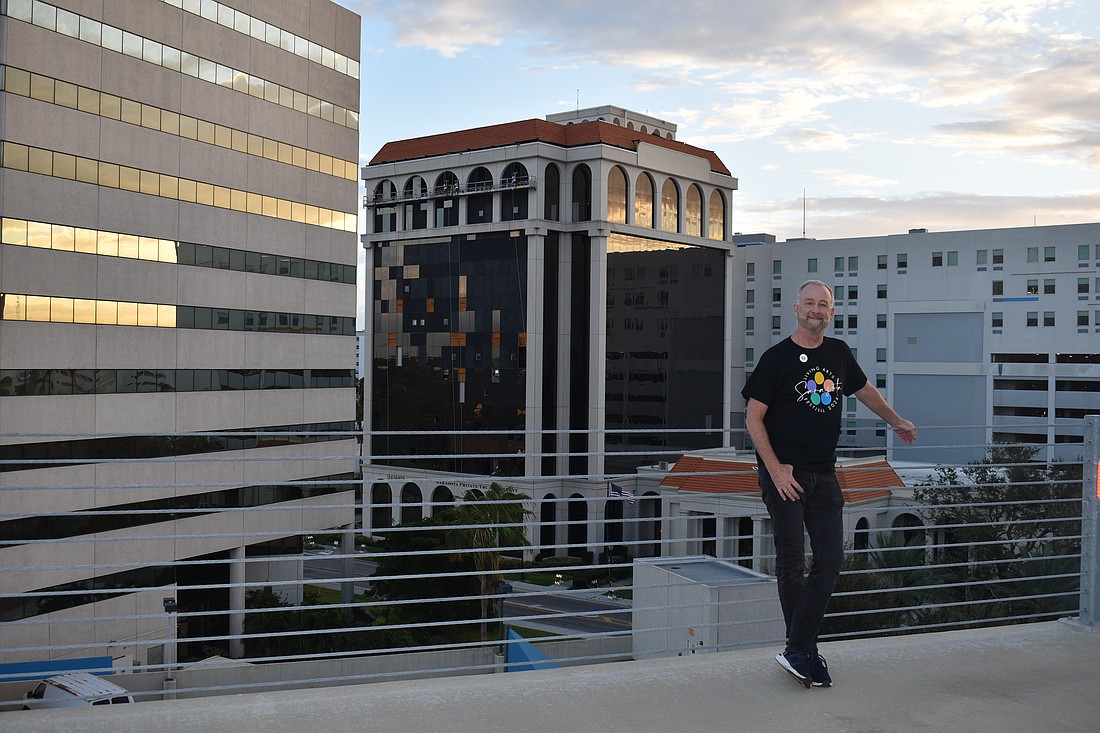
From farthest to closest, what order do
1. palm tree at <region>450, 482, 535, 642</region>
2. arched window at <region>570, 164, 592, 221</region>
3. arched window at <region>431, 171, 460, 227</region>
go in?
arched window at <region>431, 171, 460, 227</region> < arched window at <region>570, 164, 592, 221</region> < palm tree at <region>450, 482, 535, 642</region>

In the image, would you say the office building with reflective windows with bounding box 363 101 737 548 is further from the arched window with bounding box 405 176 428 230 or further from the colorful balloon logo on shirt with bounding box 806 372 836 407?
the colorful balloon logo on shirt with bounding box 806 372 836 407

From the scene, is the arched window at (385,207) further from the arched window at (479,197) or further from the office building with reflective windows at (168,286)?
the office building with reflective windows at (168,286)

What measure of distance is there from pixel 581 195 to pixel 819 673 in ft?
167

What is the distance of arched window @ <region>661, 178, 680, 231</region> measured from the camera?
2263 inches

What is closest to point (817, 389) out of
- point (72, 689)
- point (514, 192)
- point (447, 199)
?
point (72, 689)

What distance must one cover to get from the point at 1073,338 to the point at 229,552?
55.5m

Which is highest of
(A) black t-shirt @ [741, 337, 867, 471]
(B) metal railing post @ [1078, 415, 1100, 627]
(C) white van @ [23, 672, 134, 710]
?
(A) black t-shirt @ [741, 337, 867, 471]

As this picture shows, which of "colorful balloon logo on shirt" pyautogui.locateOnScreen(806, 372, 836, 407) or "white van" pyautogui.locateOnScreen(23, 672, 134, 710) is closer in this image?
"colorful balloon logo on shirt" pyautogui.locateOnScreen(806, 372, 836, 407)

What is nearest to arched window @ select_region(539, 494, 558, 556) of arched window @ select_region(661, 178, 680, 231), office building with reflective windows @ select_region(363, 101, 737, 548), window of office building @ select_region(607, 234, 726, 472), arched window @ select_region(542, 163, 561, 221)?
office building with reflective windows @ select_region(363, 101, 737, 548)

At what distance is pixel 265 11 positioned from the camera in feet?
107

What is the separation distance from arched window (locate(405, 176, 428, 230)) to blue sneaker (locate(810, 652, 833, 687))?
179ft

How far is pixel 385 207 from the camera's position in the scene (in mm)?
60312

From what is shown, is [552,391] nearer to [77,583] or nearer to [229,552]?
[229,552]

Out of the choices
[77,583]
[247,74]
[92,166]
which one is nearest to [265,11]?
[247,74]
